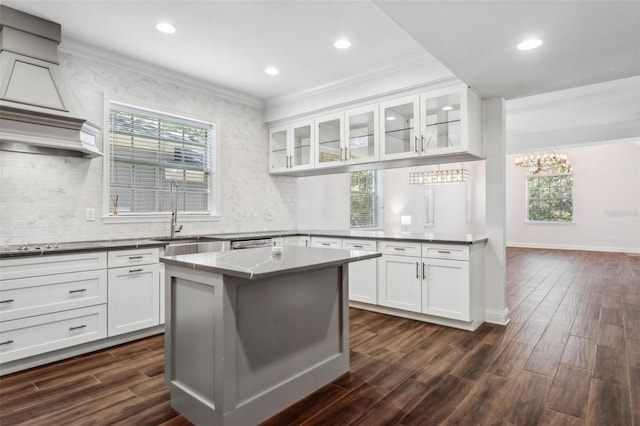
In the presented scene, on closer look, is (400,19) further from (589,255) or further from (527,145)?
(589,255)

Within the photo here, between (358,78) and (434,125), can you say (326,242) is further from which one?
(358,78)

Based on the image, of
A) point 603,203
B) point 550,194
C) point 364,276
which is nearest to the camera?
point 364,276

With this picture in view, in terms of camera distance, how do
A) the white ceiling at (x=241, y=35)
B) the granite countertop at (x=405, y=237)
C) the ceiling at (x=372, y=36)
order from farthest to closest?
the granite countertop at (x=405, y=237) < the white ceiling at (x=241, y=35) < the ceiling at (x=372, y=36)

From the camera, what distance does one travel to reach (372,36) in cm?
322

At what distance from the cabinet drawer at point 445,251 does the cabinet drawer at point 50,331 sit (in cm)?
305

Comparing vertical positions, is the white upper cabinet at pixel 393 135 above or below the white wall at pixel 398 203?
above

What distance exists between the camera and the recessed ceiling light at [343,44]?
3.31m

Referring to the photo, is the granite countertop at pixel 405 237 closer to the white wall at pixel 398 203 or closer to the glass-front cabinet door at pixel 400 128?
the glass-front cabinet door at pixel 400 128

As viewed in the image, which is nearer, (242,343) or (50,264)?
(242,343)

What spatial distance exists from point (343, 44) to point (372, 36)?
0.97ft


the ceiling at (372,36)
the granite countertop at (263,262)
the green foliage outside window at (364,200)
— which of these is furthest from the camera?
the green foliage outside window at (364,200)

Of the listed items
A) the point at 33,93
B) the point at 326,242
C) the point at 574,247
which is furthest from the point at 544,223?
the point at 33,93

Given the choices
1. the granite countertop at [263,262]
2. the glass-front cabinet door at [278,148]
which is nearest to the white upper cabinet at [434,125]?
the glass-front cabinet door at [278,148]

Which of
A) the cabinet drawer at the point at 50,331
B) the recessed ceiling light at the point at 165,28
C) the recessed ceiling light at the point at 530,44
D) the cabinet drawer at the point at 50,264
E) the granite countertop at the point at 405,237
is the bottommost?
the cabinet drawer at the point at 50,331
